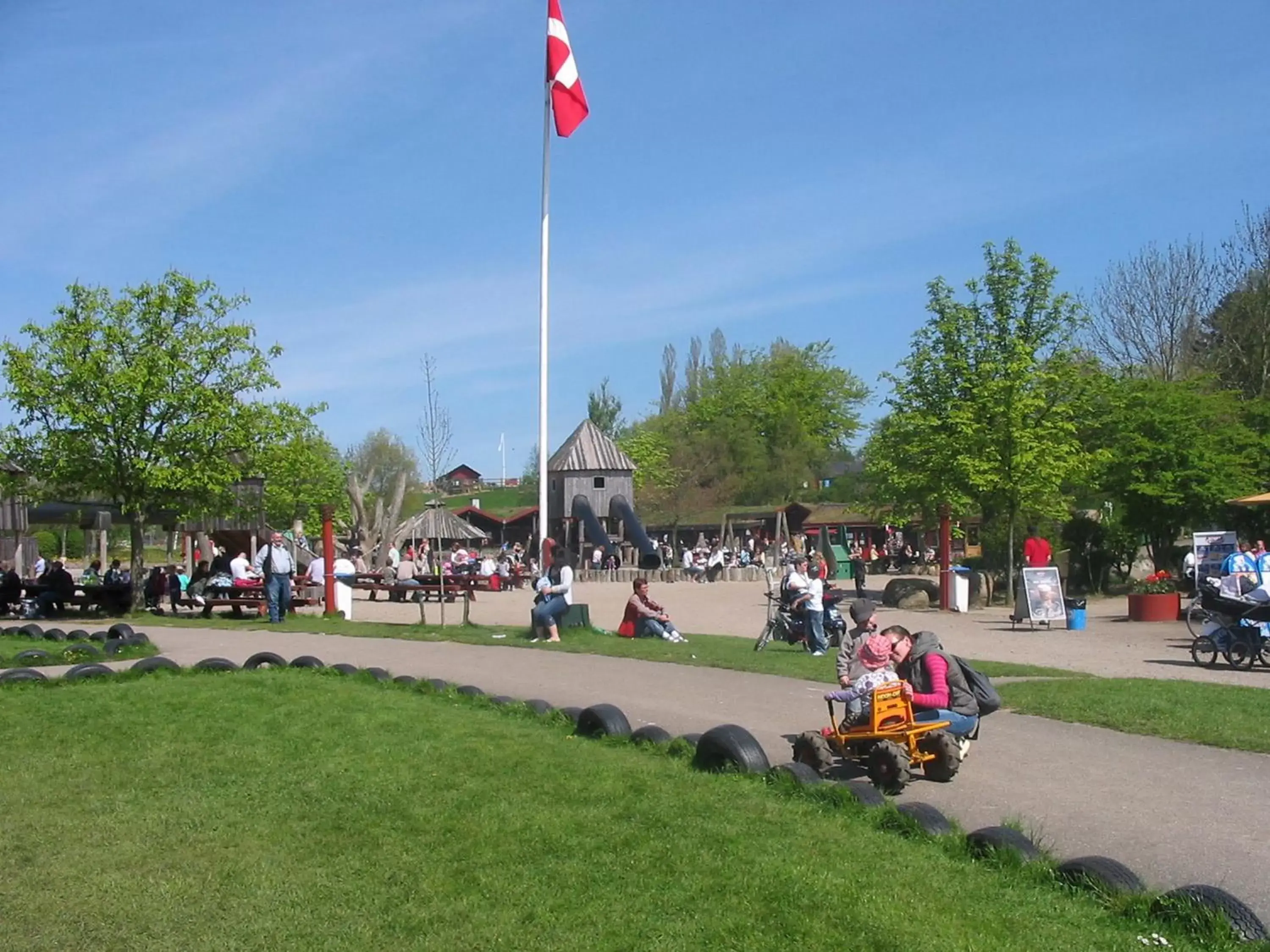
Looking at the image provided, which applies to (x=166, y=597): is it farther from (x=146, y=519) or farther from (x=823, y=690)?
(x=823, y=690)

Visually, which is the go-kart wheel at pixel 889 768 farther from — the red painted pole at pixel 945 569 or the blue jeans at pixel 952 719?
the red painted pole at pixel 945 569

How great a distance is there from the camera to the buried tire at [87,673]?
14.2m

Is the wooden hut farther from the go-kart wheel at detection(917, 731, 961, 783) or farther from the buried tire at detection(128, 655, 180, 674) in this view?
the go-kart wheel at detection(917, 731, 961, 783)

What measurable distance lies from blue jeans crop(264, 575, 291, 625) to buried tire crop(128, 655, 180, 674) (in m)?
8.63

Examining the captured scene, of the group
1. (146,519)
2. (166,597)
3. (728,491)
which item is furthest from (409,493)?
(146,519)

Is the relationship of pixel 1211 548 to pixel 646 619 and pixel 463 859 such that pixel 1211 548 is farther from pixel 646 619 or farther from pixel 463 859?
pixel 463 859

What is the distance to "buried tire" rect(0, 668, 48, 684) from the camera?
14016mm

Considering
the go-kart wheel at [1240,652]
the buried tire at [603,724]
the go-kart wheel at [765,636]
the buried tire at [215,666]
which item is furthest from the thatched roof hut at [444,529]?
the buried tire at [603,724]

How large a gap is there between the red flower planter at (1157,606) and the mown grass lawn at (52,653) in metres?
18.9

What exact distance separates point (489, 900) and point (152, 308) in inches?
899

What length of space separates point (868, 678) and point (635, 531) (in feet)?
Answer: 173

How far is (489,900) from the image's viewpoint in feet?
19.8

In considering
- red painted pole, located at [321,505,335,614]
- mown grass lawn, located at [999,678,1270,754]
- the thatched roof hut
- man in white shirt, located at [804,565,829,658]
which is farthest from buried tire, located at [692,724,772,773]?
the thatched roof hut

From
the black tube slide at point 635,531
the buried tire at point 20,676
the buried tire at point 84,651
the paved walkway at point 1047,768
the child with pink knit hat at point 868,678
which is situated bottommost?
the paved walkway at point 1047,768
